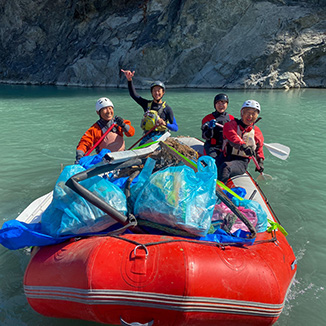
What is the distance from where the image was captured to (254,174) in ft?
19.8

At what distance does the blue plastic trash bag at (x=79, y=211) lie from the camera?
2328 millimetres

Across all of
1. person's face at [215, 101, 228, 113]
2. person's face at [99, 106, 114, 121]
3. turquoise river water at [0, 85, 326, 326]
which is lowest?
turquoise river water at [0, 85, 326, 326]

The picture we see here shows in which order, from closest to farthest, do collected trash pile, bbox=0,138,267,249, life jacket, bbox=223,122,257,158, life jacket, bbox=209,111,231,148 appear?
collected trash pile, bbox=0,138,267,249 < life jacket, bbox=223,122,257,158 < life jacket, bbox=209,111,231,148

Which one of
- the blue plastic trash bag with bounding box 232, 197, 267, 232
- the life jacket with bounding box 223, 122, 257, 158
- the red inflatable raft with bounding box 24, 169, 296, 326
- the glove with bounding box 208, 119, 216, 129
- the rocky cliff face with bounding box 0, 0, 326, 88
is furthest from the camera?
the rocky cliff face with bounding box 0, 0, 326, 88

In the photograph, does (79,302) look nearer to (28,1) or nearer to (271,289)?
(271,289)

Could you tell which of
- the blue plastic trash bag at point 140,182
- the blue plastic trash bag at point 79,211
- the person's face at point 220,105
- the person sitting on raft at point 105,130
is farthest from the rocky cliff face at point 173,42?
the blue plastic trash bag at point 79,211

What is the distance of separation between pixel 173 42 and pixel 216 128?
2413cm

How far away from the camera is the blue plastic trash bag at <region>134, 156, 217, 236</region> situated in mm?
2369

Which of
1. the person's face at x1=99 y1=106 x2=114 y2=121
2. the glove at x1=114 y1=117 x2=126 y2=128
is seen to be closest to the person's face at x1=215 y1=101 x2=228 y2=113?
the glove at x1=114 y1=117 x2=126 y2=128

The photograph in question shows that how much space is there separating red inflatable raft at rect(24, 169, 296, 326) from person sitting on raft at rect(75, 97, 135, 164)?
2.43 meters

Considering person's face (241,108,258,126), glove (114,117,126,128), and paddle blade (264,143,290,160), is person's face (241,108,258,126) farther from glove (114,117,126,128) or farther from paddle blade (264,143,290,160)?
glove (114,117,126,128)

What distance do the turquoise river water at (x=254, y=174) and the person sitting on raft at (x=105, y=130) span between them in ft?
5.05

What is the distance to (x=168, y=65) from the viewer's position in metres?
27.4

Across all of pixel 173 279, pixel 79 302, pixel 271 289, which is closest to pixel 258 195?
pixel 271 289
